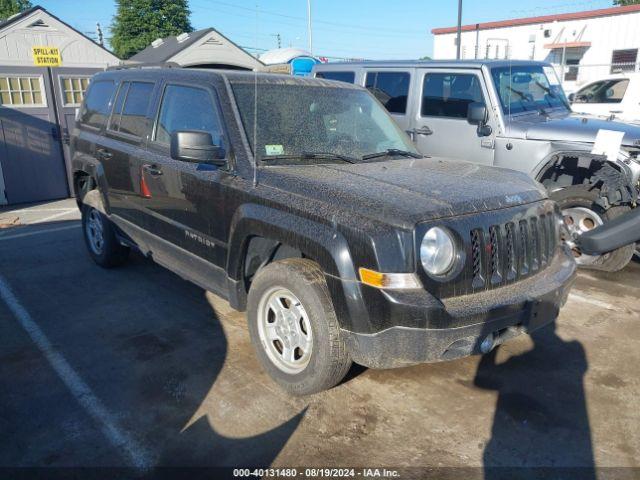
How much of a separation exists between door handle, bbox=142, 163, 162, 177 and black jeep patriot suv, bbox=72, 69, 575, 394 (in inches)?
0.5

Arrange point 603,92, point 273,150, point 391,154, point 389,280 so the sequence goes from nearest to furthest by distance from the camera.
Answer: point 389,280
point 273,150
point 391,154
point 603,92

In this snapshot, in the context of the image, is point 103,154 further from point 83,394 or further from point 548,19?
point 548,19

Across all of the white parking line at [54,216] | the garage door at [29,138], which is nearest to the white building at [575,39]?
the garage door at [29,138]

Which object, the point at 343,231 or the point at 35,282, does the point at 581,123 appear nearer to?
the point at 343,231

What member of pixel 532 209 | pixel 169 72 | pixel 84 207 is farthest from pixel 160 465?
pixel 84 207

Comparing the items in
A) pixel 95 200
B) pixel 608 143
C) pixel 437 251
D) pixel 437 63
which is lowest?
pixel 95 200

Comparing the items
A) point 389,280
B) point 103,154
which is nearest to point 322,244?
point 389,280

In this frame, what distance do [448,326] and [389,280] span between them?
1.36 ft

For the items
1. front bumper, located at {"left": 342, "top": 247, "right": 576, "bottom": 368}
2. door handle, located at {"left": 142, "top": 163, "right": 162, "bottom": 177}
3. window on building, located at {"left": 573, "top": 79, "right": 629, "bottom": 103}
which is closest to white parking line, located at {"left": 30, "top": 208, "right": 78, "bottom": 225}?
door handle, located at {"left": 142, "top": 163, "right": 162, "bottom": 177}

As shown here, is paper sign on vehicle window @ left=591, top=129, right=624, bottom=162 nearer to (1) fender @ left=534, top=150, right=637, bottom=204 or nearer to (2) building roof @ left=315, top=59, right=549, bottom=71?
(1) fender @ left=534, top=150, right=637, bottom=204

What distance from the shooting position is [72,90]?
10922 millimetres

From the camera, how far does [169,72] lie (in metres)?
4.64

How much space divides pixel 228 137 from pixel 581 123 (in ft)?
13.9

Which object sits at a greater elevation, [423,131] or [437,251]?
[423,131]
